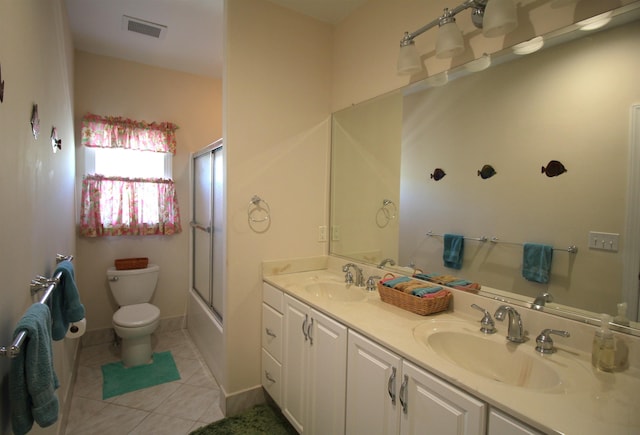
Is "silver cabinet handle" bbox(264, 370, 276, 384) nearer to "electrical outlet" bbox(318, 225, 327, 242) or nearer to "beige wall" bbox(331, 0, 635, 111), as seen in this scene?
"electrical outlet" bbox(318, 225, 327, 242)

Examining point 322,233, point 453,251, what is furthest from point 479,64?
point 322,233

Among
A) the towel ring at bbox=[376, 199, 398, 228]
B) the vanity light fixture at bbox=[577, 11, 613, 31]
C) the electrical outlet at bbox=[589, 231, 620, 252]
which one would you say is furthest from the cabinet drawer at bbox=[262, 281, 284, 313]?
the vanity light fixture at bbox=[577, 11, 613, 31]

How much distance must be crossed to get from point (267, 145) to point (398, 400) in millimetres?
1658

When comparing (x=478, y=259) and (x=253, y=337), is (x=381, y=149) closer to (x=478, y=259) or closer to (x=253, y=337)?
(x=478, y=259)

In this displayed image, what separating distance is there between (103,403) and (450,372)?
2390 millimetres

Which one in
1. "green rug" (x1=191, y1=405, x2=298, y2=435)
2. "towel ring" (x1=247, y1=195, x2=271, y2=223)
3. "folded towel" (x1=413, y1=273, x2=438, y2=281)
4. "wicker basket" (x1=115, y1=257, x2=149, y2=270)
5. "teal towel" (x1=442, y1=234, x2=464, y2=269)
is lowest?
"green rug" (x1=191, y1=405, x2=298, y2=435)

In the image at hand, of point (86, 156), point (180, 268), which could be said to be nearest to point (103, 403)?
point (180, 268)

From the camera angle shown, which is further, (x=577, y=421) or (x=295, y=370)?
(x=295, y=370)

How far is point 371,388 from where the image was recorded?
129 centimetres

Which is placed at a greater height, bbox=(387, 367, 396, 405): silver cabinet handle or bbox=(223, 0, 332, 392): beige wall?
bbox=(223, 0, 332, 392): beige wall

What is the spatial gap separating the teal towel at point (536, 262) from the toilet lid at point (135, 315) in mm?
2680

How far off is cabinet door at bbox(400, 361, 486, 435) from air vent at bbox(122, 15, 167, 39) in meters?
2.84

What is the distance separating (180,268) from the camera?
3373 mm

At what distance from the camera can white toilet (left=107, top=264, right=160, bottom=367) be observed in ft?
8.57
